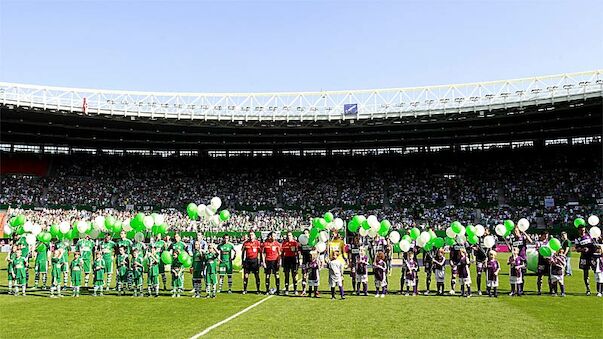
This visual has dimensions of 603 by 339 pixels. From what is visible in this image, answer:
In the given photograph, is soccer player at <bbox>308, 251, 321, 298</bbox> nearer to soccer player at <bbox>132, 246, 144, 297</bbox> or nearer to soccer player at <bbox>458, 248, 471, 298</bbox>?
soccer player at <bbox>458, 248, 471, 298</bbox>

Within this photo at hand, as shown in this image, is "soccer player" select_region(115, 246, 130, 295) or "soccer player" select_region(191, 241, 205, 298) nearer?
"soccer player" select_region(191, 241, 205, 298)

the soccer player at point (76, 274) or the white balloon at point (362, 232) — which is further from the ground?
the white balloon at point (362, 232)

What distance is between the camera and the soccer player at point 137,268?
713 inches

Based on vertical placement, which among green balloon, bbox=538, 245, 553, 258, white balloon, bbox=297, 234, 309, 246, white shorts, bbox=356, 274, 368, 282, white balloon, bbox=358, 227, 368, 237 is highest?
white balloon, bbox=358, 227, 368, 237

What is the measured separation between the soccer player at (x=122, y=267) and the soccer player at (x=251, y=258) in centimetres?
392

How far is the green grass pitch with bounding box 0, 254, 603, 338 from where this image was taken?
1190cm

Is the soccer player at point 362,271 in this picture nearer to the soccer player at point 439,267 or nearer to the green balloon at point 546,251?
the soccer player at point 439,267

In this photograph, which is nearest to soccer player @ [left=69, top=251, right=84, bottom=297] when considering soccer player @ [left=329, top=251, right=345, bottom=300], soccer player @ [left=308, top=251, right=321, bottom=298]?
soccer player @ [left=308, top=251, right=321, bottom=298]

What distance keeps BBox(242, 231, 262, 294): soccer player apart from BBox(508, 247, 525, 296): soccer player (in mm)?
8520

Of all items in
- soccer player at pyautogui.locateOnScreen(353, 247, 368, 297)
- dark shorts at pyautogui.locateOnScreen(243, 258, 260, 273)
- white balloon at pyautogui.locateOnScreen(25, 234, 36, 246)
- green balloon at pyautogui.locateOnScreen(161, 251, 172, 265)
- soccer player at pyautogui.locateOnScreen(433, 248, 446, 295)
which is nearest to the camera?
green balloon at pyautogui.locateOnScreen(161, 251, 172, 265)

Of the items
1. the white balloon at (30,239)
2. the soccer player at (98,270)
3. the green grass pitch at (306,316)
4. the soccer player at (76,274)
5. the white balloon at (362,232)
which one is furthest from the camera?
the white balloon at (362,232)

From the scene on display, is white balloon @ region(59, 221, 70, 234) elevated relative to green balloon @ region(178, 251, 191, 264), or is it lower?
elevated

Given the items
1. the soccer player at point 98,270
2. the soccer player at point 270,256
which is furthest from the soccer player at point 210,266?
the soccer player at point 98,270

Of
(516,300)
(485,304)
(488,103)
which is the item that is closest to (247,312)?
(485,304)
